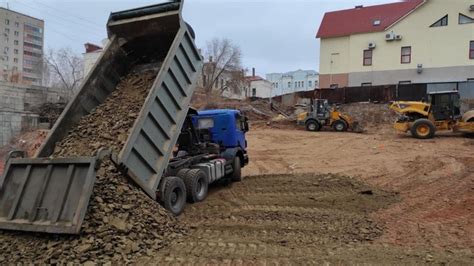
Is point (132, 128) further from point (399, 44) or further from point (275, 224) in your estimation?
point (399, 44)

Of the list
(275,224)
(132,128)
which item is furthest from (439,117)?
(132,128)

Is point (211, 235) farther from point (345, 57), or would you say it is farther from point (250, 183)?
point (345, 57)

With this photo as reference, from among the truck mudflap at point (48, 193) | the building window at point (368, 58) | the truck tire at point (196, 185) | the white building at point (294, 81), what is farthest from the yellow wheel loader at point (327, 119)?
the white building at point (294, 81)

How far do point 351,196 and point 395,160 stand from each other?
735 cm

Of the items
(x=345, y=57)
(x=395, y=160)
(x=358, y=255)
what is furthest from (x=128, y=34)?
(x=345, y=57)

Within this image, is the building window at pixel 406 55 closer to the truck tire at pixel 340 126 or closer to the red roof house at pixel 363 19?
the red roof house at pixel 363 19

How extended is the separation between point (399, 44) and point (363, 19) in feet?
16.5

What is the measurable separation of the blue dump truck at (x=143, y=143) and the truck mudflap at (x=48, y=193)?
1 centimetres

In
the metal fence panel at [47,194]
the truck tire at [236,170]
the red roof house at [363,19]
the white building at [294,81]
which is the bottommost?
the truck tire at [236,170]

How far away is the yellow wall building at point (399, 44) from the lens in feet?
110

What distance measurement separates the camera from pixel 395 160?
50.5ft

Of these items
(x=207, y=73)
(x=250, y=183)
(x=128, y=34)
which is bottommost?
(x=250, y=183)

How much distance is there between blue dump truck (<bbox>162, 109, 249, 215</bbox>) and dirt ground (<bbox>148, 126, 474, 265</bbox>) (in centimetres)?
39

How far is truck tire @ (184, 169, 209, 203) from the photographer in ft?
26.6
